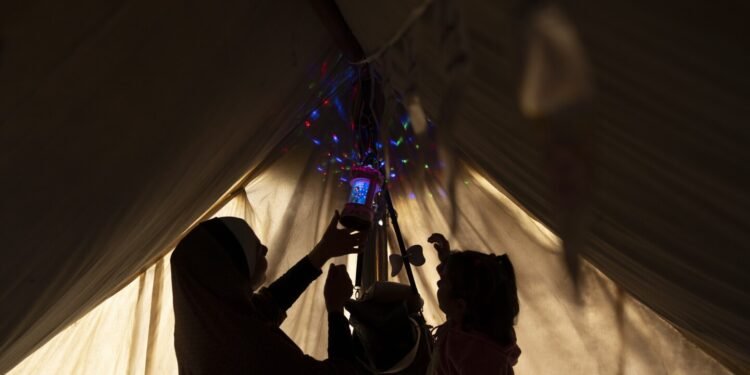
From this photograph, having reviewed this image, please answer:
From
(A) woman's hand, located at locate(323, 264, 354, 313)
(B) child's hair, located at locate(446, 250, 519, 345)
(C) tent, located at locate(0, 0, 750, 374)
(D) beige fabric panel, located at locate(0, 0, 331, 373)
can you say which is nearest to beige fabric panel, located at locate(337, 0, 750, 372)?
(C) tent, located at locate(0, 0, 750, 374)

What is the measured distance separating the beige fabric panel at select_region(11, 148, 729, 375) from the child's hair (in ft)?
1.55

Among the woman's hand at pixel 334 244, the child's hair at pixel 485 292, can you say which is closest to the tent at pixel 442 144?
the child's hair at pixel 485 292

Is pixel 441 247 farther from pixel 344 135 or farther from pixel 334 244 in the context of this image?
pixel 344 135

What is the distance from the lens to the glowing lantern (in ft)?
5.02

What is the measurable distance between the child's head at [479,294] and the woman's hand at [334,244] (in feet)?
0.81

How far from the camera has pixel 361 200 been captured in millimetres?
1551

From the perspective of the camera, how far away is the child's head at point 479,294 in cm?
139

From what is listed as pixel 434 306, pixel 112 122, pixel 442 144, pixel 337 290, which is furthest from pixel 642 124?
pixel 434 306

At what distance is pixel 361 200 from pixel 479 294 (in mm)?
359

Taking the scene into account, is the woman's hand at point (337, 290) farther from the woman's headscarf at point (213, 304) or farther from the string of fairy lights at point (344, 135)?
the string of fairy lights at point (344, 135)

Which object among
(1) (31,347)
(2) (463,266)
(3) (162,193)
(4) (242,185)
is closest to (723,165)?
(2) (463,266)

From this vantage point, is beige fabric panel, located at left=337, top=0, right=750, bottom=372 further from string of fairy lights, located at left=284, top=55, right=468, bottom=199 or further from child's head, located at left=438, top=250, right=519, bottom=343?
string of fairy lights, located at left=284, top=55, right=468, bottom=199

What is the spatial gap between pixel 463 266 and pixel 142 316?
145 cm

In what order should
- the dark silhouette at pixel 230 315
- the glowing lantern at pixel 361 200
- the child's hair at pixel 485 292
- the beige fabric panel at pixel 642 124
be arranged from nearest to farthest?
the beige fabric panel at pixel 642 124 → the dark silhouette at pixel 230 315 → the child's hair at pixel 485 292 → the glowing lantern at pixel 361 200
